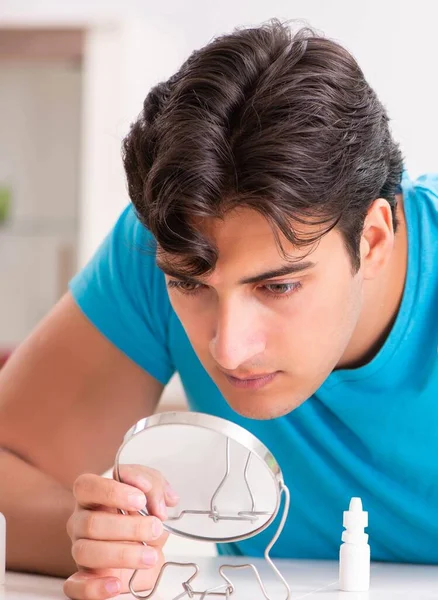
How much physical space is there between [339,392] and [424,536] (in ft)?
0.75

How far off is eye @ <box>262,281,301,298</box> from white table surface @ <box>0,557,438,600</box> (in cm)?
31

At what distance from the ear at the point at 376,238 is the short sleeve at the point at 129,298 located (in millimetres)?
316

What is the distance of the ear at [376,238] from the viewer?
1.05 metres

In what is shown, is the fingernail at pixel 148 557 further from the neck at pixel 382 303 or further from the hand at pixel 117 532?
the neck at pixel 382 303

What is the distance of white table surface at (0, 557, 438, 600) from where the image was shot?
0.91m

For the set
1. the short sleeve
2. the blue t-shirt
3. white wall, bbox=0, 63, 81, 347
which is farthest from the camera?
white wall, bbox=0, 63, 81, 347

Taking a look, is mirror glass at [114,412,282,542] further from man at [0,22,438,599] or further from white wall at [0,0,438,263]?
white wall at [0,0,438,263]

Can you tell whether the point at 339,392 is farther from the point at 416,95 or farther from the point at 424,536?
the point at 416,95

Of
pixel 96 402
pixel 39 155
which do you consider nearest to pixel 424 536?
pixel 96 402

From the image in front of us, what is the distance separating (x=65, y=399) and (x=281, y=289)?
1.42 ft

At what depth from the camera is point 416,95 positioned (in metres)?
2.76

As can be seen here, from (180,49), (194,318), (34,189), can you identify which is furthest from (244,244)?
(34,189)

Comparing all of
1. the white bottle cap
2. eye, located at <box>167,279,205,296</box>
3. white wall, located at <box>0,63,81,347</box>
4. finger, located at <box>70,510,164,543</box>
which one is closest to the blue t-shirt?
eye, located at <box>167,279,205,296</box>

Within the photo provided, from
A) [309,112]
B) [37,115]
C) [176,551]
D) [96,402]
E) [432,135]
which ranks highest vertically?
[37,115]
